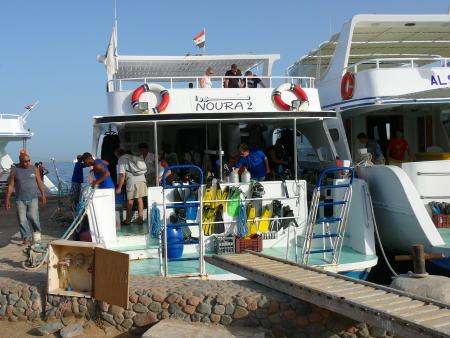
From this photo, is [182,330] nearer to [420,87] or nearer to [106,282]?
[106,282]

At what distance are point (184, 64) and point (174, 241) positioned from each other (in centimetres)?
603

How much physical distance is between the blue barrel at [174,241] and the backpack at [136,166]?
135cm

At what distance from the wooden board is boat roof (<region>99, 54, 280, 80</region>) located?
674 cm

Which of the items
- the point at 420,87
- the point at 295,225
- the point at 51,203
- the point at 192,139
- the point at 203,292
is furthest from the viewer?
the point at 51,203

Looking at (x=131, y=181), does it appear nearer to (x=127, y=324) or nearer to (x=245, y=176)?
(x=245, y=176)

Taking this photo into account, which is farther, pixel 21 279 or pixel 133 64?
pixel 133 64

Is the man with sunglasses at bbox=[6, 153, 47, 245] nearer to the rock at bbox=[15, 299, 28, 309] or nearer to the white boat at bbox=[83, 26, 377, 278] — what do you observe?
the white boat at bbox=[83, 26, 377, 278]

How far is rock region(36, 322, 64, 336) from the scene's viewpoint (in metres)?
6.02

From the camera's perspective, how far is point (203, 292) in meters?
6.04

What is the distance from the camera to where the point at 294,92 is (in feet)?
30.4

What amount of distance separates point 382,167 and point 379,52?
7510 mm

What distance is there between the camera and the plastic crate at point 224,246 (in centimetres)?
812

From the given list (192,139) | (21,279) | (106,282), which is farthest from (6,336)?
(192,139)

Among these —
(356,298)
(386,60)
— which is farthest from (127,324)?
(386,60)
